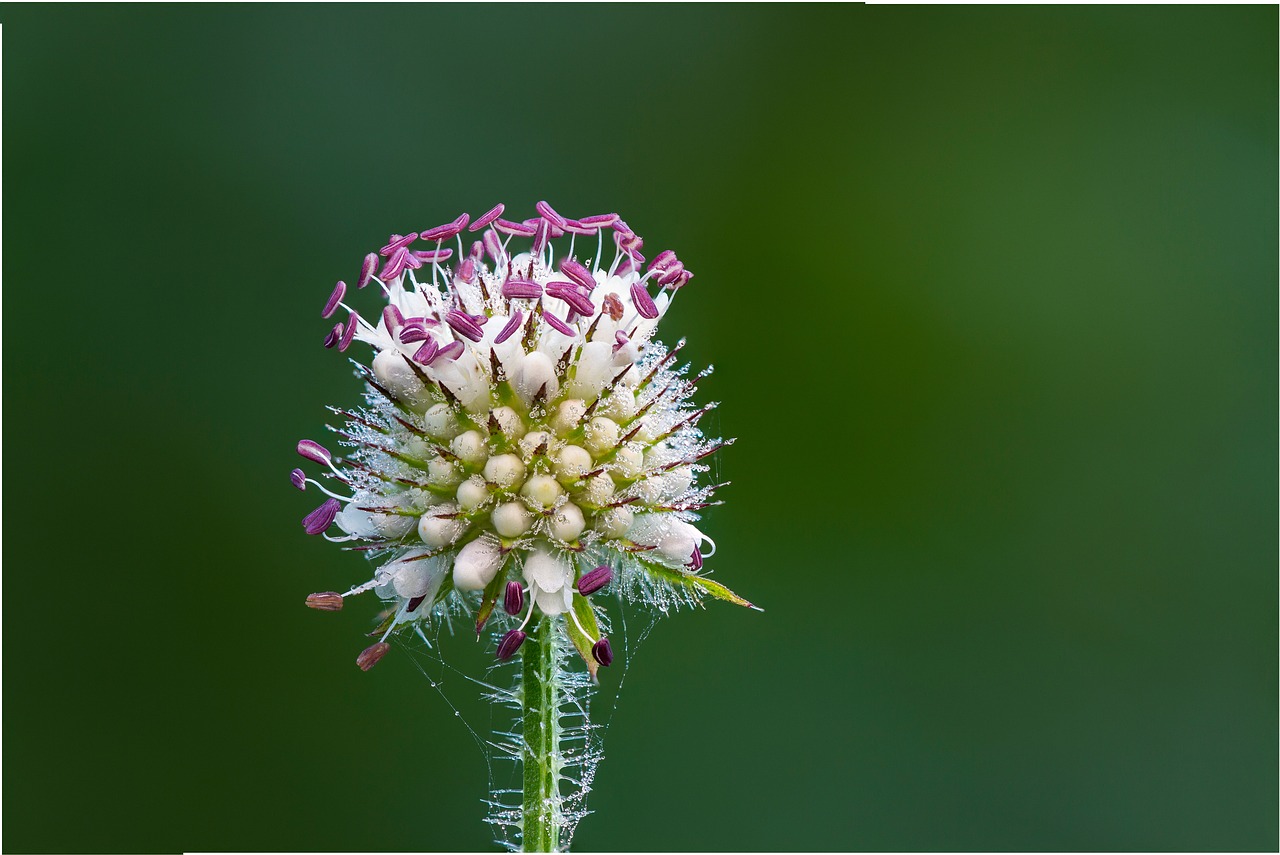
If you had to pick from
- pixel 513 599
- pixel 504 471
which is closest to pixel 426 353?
pixel 504 471

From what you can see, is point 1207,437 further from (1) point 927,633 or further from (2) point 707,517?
(2) point 707,517

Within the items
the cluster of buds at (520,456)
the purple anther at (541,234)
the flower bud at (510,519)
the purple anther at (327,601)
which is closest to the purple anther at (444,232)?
the cluster of buds at (520,456)

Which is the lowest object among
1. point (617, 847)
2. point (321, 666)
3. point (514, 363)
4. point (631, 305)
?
point (617, 847)

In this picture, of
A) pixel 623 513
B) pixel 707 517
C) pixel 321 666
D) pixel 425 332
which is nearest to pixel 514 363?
pixel 425 332

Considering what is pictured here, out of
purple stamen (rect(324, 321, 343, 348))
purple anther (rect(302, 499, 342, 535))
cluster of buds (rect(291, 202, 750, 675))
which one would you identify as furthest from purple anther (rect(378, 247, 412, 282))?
purple anther (rect(302, 499, 342, 535))

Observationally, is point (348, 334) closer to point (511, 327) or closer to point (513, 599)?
point (511, 327)

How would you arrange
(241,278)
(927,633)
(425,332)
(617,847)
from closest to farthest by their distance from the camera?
(425,332) < (617,847) < (927,633) < (241,278)
